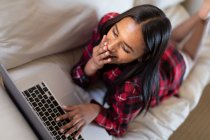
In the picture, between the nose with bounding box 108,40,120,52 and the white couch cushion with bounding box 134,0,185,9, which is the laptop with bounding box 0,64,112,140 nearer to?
the nose with bounding box 108,40,120,52

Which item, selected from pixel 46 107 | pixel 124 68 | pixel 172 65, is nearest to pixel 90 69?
pixel 124 68

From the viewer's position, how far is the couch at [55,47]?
33.0 inches

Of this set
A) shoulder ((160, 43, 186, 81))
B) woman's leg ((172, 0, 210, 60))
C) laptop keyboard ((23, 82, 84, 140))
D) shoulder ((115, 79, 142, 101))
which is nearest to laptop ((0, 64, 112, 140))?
laptop keyboard ((23, 82, 84, 140))

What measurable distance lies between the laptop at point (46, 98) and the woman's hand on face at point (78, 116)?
2 centimetres

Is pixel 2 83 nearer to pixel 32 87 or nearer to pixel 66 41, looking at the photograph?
pixel 32 87

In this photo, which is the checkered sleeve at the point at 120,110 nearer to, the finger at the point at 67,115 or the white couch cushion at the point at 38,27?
the finger at the point at 67,115

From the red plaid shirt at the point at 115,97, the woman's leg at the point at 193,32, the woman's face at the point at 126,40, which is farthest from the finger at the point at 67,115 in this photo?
the woman's leg at the point at 193,32

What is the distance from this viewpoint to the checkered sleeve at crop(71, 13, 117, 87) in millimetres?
1038

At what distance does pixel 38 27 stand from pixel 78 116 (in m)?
0.32

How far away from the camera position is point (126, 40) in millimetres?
826

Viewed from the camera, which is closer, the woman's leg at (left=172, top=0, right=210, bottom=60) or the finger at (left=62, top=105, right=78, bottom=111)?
the finger at (left=62, top=105, right=78, bottom=111)

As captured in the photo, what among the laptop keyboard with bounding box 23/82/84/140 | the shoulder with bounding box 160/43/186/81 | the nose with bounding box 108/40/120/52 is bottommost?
the shoulder with bounding box 160/43/186/81

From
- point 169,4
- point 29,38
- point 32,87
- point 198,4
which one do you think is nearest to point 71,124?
point 32,87

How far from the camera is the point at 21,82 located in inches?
35.8
